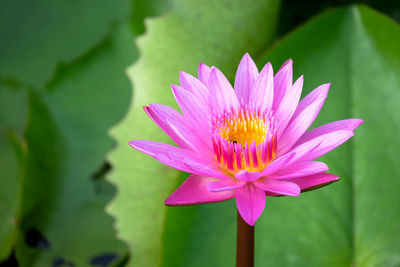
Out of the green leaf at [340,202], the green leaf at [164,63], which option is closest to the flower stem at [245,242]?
the green leaf at [340,202]

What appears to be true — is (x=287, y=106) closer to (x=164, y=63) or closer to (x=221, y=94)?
(x=221, y=94)

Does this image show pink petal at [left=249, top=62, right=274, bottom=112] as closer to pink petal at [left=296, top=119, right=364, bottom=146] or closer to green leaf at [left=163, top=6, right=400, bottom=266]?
pink petal at [left=296, top=119, right=364, bottom=146]

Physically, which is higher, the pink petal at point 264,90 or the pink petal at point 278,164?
the pink petal at point 264,90

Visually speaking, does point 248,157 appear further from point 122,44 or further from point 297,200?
point 122,44

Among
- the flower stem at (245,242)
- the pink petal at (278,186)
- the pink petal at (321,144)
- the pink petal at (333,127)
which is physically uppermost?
the pink petal at (333,127)

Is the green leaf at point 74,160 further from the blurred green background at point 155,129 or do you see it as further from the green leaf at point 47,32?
the green leaf at point 47,32

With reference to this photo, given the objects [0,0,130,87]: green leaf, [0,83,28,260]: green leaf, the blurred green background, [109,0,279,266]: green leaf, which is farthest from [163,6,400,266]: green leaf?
[0,0,130,87]: green leaf

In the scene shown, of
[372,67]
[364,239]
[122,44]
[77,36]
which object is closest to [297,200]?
[364,239]

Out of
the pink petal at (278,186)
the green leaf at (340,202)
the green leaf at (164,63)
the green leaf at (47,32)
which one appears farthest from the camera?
the green leaf at (47,32)
